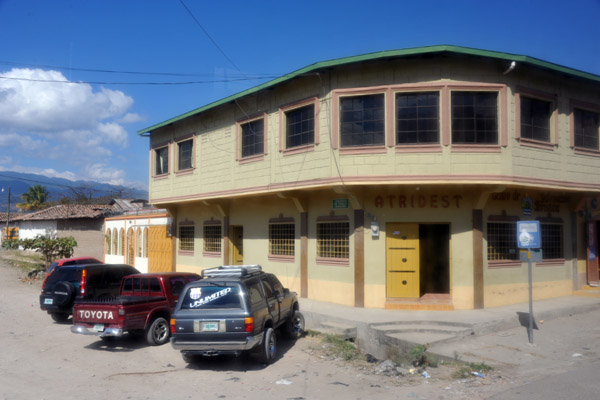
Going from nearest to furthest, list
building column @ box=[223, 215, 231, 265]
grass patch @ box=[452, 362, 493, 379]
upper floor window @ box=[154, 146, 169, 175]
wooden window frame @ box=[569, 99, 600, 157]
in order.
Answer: grass patch @ box=[452, 362, 493, 379]
wooden window frame @ box=[569, 99, 600, 157]
building column @ box=[223, 215, 231, 265]
upper floor window @ box=[154, 146, 169, 175]

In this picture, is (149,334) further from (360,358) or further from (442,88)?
(442,88)

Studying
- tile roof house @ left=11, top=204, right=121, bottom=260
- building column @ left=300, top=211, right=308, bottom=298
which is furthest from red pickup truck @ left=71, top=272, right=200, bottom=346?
tile roof house @ left=11, top=204, right=121, bottom=260

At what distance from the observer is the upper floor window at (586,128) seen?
49.1 feet

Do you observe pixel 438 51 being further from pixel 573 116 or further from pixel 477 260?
pixel 477 260

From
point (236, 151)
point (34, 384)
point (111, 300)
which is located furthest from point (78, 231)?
point (34, 384)

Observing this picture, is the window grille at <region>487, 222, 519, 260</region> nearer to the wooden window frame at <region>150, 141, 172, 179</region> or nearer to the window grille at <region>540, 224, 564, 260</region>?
the window grille at <region>540, 224, 564, 260</region>

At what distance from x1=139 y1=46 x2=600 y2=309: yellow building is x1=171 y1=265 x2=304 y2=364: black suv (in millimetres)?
4918

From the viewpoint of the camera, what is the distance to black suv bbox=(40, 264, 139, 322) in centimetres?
1316

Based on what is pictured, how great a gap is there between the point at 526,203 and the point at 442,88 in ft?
15.8

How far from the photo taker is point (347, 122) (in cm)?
1352

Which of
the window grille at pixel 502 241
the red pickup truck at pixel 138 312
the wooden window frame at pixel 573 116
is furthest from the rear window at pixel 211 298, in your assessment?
the wooden window frame at pixel 573 116

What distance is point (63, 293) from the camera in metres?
13.1

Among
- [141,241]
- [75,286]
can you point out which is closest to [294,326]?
[75,286]

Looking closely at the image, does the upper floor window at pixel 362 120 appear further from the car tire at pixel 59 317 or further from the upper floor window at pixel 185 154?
the car tire at pixel 59 317
